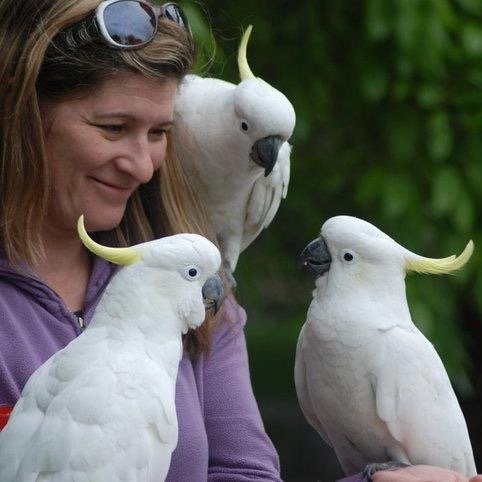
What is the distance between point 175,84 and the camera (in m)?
1.75

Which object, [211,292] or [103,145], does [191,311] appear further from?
[103,145]

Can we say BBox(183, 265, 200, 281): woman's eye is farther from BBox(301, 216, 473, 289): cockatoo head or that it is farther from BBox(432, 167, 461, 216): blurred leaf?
BBox(432, 167, 461, 216): blurred leaf

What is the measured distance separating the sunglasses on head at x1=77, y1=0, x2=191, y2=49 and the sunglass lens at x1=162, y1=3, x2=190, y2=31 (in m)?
0.03

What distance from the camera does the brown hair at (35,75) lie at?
65.2 inches

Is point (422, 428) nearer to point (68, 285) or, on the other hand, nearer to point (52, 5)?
point (68, 285)

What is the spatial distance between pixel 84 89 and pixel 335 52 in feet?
4.14

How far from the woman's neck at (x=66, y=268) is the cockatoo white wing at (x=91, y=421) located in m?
0.26

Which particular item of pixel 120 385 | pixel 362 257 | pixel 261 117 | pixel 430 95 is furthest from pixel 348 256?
pixel 430 95

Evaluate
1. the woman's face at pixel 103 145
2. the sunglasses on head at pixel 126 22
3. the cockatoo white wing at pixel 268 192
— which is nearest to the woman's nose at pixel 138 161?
the woman's face at pixel 103 145

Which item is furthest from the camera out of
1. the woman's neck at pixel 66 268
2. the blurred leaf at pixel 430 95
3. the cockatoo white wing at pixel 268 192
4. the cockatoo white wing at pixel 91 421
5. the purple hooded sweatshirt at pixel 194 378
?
the blurred leaf at pixel 430 95

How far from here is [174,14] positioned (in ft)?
5.77

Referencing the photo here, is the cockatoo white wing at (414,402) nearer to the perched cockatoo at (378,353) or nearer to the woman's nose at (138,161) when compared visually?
the perched cockatoo at (378,353)

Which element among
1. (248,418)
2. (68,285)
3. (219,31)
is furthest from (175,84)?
(219,31)

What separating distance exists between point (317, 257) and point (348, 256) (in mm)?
49
